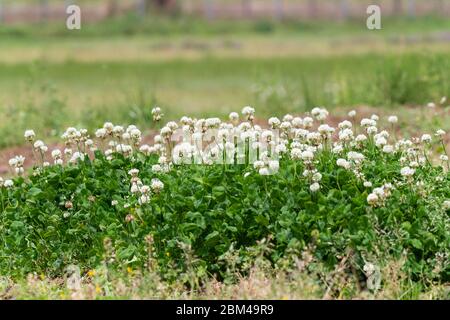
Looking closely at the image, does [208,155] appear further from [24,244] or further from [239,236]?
[24,244]

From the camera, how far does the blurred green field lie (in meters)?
14.2

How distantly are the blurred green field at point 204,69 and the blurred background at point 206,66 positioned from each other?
0.10ft

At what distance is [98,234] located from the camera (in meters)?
7.38

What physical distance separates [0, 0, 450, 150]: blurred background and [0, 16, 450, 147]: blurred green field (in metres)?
0.03

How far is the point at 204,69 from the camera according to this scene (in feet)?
85.6

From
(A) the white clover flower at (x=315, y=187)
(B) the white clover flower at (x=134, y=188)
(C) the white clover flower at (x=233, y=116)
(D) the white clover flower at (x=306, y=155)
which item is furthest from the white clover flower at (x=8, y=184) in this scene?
(A) the white clover flower at (x=315, y=187)

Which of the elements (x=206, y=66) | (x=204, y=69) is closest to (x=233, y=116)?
(x=204, y=69)

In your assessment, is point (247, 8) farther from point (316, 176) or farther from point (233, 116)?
point (316, 176)

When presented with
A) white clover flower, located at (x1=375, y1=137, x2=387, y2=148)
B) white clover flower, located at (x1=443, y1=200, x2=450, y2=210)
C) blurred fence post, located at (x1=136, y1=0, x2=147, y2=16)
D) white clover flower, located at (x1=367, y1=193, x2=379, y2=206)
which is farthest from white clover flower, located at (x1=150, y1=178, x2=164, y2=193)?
blurred fence post, located at (x1=136, y1=0, x2=147, y2=16)

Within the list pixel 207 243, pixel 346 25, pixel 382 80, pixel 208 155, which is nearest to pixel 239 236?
pixel 207 243

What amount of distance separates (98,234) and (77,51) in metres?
23.3

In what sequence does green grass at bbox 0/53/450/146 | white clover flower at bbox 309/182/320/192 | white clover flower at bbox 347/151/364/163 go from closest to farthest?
white clover flower at bbox 309/182/320/192 → white clover flower at bbox 347/151/364/163 → green grass at bbox 0/53/450/146

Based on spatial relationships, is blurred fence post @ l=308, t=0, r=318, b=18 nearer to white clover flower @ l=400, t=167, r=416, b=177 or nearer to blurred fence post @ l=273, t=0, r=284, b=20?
blurred fence post @ l=273, t=0, r=284, b=20

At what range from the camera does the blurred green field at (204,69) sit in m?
14.2
